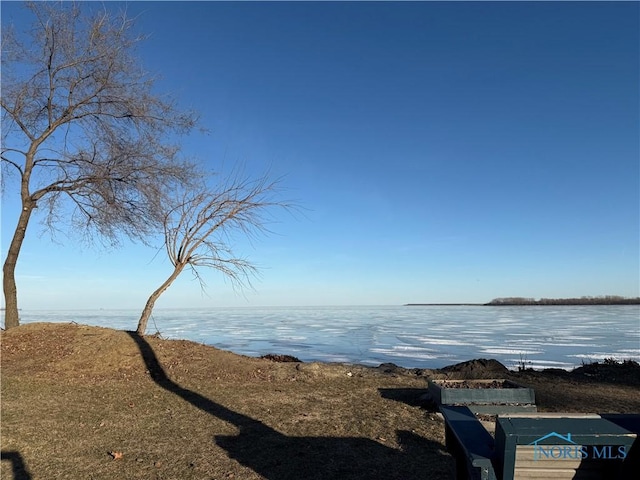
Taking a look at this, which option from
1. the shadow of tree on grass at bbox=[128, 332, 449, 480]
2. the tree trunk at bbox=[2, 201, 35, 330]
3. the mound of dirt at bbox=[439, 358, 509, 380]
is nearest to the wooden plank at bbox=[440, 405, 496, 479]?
the shadow of tree on grass at bbox=[128, 332, 449, 480]

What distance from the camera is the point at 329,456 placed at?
16.7 ft

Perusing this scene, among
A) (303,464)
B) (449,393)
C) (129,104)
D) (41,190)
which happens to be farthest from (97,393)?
(129,104)

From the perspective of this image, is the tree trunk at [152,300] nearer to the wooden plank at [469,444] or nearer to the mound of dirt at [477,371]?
the mound of dirt at [477,371]

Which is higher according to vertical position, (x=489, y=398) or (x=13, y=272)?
(x=13, y=272)

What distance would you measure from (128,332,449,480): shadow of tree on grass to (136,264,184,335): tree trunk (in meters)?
7.52

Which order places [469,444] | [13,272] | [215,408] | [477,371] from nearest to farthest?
[469,444], [215,408], [477,371], [13,272]

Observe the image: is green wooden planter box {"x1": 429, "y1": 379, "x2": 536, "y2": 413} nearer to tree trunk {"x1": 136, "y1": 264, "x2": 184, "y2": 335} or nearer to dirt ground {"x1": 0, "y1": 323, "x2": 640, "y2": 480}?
dirt ground {"x1": 0, "y1": 323, "x2": 640, "y2": 480}

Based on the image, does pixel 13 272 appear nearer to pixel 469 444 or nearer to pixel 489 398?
pixel 489 398

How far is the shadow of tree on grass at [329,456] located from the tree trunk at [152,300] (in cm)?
752

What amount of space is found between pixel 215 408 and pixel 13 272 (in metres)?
8.82

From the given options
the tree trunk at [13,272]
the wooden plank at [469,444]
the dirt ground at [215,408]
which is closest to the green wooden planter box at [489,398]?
the dirt ground at [215,408]

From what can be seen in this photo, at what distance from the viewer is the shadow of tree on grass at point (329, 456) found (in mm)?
4609

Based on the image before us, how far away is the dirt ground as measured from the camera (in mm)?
4801

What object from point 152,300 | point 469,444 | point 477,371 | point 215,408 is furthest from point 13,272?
point 469,444
